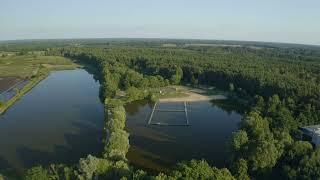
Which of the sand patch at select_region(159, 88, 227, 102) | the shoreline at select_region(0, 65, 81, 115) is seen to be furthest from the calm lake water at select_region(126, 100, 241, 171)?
the shoreline at select_region(0, 65, 81, 115)

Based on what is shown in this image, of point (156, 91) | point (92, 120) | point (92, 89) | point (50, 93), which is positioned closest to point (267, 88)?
point (156, 91)

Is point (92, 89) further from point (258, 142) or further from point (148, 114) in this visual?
point (258, 142)

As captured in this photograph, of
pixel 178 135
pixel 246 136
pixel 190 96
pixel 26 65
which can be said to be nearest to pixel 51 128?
pixel 178 135

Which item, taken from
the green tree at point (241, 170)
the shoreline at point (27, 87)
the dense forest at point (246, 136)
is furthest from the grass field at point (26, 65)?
the green tree at point (241, 170)

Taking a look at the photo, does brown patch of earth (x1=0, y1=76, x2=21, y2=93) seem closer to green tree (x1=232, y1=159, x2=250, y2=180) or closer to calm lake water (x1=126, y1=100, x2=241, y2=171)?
calm lake water (x1=126, y1=100, x2=241, y2=171)

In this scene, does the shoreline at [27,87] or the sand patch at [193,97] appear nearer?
the shoreline at [27,87]

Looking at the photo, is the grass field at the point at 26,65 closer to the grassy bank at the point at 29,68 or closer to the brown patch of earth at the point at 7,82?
the grassy bank at the point at 29,68

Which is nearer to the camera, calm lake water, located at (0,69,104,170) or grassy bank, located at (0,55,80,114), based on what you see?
calm lake water, located at (0,69,104,170)
